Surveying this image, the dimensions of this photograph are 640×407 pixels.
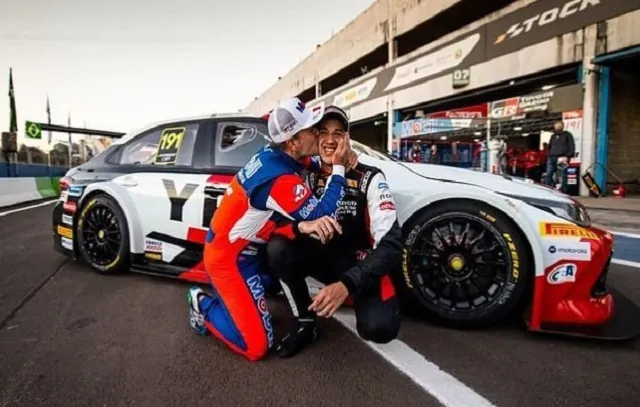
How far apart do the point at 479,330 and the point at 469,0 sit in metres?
19.6

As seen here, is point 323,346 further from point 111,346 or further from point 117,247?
point 117,247

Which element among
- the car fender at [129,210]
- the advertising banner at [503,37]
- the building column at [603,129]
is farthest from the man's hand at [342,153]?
the building column at [603,129]

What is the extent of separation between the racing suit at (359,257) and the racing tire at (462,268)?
303 mm

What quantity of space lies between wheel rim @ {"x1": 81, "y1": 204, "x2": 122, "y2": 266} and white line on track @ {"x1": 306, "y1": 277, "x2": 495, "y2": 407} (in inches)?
87.6

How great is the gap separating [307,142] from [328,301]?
0.86 m

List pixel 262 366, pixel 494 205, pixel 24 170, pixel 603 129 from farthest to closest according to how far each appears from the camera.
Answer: pixel 24 170 < pixel 603 129 < pixel 494 205 < pixel 262 366

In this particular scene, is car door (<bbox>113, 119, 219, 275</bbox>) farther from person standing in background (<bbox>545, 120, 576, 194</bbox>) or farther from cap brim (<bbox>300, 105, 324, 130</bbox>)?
person standing in background (<bbox>545, 120, 576, 194</bbox>)

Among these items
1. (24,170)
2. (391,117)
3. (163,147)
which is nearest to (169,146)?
(163,147)

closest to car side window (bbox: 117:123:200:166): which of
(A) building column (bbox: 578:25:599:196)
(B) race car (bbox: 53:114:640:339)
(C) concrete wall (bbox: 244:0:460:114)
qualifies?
(B) race car (bbox: 53:114:640:339)

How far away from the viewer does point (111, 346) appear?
2.30m

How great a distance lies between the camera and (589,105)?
12.5 meters

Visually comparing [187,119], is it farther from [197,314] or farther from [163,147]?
[197,314]

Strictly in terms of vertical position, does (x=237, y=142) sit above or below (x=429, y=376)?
above

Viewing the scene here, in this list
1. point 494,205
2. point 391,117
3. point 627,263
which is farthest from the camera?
point 391,117
